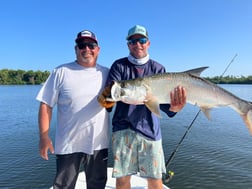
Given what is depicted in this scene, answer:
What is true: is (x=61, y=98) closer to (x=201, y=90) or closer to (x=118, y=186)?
(x=118, y=186)

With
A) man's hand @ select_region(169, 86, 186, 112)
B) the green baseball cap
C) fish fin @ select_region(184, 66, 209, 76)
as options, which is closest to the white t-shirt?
the green baseball cap

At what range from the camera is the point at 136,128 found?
312cm

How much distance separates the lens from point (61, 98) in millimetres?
3205

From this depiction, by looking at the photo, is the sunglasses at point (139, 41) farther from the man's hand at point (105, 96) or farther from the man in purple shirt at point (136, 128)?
the man's hand at point (105, 96)

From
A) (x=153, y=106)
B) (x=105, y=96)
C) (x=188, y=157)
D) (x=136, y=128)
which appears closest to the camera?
(x=105, y=96)

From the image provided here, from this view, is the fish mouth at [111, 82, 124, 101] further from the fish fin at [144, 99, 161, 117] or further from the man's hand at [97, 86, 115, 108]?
the fish fin at [144, 99, 161, 117]

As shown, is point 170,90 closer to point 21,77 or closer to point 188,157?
point 188,157

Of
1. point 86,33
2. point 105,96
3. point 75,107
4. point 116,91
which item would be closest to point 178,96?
point 116,91

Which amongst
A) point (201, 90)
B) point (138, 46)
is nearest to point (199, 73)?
point (201, 90)

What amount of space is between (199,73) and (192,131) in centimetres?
1175

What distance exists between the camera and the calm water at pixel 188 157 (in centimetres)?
807

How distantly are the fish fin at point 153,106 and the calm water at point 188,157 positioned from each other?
18.5 feet

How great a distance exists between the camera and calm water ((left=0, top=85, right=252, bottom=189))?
8.07 m

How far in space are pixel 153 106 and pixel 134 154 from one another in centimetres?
72
